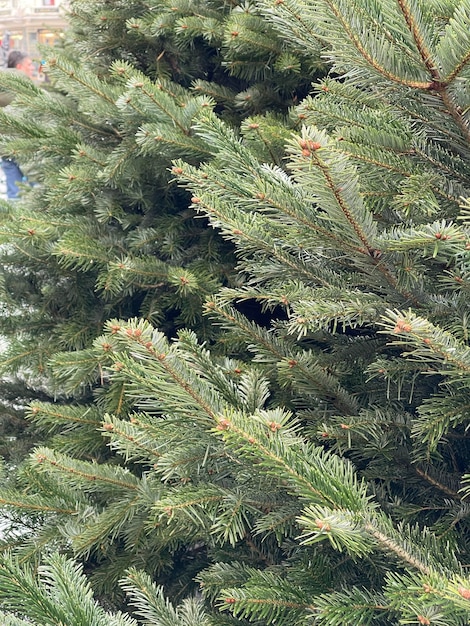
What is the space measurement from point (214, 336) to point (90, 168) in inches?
22.5

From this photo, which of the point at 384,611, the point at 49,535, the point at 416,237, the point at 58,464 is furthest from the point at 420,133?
the point at 49,535

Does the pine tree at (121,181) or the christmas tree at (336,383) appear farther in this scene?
the pine tree at (121,181)

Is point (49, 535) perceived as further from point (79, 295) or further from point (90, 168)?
point (90, 168)

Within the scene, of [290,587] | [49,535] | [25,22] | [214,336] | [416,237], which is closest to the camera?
[416,237]

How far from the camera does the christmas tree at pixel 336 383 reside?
0.76 meters

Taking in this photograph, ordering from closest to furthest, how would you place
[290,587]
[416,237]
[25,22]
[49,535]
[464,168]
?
[416,237], [290,587], [464,168], [49,535], [25,22]

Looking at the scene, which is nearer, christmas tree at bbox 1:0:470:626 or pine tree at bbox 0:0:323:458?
christmas tree at bbox 1:0:470:626

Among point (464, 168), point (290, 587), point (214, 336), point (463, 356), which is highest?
point (464, 168)

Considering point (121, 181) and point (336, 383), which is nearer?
point (336, 383)

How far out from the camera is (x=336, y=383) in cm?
107

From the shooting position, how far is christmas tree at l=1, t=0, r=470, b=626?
2.49 ft

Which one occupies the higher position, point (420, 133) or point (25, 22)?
point (420, 133)

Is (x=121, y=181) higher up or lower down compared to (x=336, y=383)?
lower down

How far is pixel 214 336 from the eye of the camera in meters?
1.70
